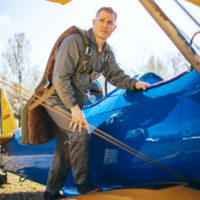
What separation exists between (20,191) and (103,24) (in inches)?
152

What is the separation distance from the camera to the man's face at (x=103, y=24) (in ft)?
7.51

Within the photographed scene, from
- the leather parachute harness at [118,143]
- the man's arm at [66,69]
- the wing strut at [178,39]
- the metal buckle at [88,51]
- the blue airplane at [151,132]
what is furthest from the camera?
the metal buckle at [88,51]

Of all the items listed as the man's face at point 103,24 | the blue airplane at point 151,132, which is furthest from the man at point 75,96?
the blue airplane at point 151,132

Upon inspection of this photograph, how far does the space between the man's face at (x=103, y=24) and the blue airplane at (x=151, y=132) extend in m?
0.62

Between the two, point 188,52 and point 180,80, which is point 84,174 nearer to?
point 180,80

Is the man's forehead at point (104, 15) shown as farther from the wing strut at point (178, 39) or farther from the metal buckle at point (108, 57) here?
the wing strut at point (178, 39)

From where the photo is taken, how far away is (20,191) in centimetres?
482

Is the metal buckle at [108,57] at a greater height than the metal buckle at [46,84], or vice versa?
the metal buckle at [108,57]

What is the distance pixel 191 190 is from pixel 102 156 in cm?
104

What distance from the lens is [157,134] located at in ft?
6.70

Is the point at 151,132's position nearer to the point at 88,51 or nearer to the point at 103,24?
the point at 88,51

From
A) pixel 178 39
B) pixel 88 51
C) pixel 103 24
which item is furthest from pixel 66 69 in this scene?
pixel 178 39

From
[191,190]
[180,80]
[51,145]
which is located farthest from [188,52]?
[51,145]

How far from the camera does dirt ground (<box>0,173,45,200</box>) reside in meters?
4.35
